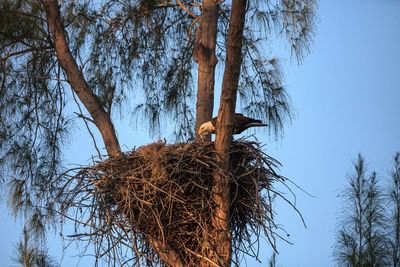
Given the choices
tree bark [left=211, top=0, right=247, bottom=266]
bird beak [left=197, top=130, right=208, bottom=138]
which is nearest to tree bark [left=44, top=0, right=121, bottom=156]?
bird beak [left=197, top=130, right=208, bottom=138]

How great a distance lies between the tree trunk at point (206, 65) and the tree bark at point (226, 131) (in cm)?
89

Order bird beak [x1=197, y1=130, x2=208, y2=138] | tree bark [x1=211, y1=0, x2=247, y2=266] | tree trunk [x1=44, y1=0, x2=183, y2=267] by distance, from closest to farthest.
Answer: tree bark [x1=211, y1=0, x2=247, y2=266]
bird beak [x1=197, y1=130, x2=208, y2=138]
tree trunk [x1=44, y1=0, x2=183, y2=267]

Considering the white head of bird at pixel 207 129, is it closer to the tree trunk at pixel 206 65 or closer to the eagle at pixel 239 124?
the eagle at pixel 239 124

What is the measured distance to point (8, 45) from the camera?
4137mm

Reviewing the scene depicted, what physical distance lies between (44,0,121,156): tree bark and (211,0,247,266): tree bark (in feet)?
3.37

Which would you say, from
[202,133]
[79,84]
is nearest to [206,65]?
[202,133]

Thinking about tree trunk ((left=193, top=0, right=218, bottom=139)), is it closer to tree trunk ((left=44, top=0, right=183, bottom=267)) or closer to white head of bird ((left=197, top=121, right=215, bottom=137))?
white head of bird ((left=197, top=121, right=215, bottom=137))

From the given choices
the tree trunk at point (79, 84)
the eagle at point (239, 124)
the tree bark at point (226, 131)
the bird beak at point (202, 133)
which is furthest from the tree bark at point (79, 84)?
the tree bark at point (226, 131)

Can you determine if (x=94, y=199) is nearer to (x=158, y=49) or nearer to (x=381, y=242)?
(x=158, y=49)

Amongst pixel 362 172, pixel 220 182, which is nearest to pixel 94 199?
pixel 220 182

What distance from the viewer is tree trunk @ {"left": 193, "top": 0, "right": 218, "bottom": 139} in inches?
141

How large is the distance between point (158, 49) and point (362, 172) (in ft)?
8.16

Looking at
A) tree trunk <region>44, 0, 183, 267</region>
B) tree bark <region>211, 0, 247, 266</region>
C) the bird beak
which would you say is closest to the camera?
tree bark <region>211, 0, 247, 266</region>

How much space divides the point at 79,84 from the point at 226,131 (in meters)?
1.47
